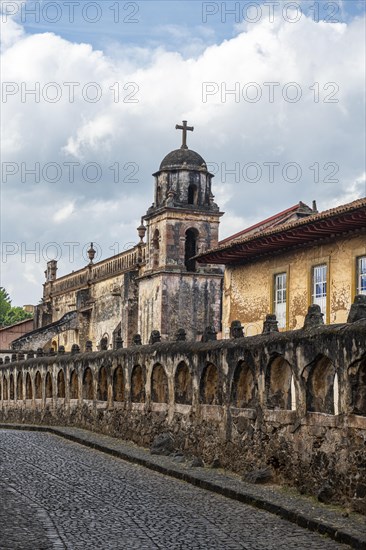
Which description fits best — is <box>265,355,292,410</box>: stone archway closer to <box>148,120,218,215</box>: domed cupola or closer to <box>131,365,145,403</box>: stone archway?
<box>131,365,145,403</box>: stone archway

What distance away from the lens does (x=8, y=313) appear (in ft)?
309

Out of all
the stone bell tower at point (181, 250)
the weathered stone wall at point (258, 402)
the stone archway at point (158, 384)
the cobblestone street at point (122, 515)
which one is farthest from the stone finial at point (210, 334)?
the stone bell tower at point (181, 250)

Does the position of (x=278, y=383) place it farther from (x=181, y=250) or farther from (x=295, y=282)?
(x=181, y=250)

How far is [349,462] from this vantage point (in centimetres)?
1054

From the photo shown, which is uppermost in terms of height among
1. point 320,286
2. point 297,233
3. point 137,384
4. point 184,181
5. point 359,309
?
point 184,181

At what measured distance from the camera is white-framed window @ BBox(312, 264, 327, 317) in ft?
73.6

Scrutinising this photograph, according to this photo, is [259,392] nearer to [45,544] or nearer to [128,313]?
[45,544]

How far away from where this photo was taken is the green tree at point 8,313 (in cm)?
9104

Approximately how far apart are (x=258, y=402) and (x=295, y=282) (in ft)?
33.4

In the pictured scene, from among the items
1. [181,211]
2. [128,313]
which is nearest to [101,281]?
[128,313]

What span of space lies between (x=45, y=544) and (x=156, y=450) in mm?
8325

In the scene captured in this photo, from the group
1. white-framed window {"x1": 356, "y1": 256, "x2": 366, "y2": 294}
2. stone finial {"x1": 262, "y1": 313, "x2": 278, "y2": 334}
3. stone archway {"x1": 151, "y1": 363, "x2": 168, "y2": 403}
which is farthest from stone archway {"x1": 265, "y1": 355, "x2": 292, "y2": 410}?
white-framed window {"x1": 356, "y1": 256, "x2": 366, "y2": 294}

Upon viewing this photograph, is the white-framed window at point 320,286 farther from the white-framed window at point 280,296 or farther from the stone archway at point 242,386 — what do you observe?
the stone archway at point 242,386

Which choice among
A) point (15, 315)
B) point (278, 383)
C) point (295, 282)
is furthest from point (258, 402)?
point (15, 315)
